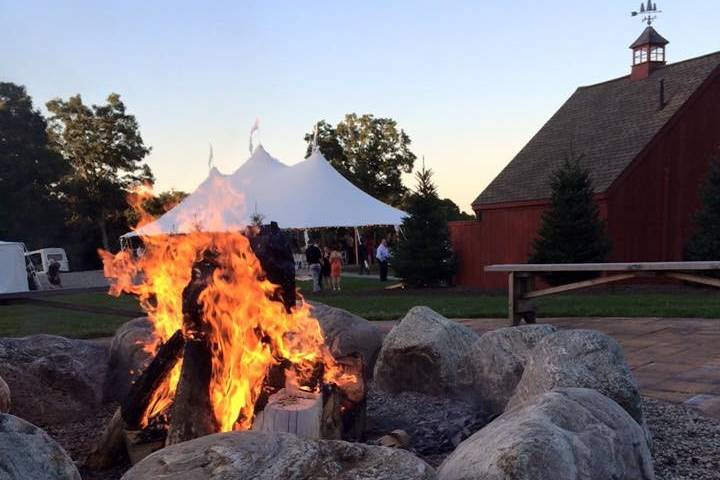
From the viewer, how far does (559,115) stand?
74.3 ft

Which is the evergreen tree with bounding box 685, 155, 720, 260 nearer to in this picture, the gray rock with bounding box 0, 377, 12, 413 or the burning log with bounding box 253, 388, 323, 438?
the burning log with bounding box 253, 388, 323, 438

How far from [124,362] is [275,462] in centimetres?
341

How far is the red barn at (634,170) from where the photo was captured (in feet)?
57.5

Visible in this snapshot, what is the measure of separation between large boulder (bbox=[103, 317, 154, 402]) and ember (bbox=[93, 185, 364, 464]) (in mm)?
1048

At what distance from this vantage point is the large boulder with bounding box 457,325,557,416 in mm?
4629

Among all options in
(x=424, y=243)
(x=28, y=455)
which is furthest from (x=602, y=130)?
(x=28, y=455)

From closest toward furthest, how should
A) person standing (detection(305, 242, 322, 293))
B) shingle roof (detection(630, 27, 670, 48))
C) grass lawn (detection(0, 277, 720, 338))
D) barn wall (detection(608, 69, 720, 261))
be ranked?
grass lawn (detection(0, 277, 720, 338)), barn wall (detection(608, 69, 720, 261)), person standing (detection(305, 242, 322, 293)), shingle roof (detection(630, 27, 670, 48))

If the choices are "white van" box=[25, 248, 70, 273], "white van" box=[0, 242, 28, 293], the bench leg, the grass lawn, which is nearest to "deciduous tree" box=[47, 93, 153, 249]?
"white van" box=[25, 248, 70, 273]

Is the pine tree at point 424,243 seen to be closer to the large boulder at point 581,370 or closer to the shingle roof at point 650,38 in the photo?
the shingle roof at point 650,38

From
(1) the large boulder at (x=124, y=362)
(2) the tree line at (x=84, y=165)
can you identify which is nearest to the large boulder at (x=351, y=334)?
(1) the large boulder at (x=124, y=362)

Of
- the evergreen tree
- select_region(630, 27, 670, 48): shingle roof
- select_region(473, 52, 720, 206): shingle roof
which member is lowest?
the evergreen tree

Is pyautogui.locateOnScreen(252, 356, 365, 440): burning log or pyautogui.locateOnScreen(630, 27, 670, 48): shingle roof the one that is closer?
pyautogui.locateOnScreen(252, 356, 365, 440): burning log

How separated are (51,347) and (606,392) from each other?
420cm

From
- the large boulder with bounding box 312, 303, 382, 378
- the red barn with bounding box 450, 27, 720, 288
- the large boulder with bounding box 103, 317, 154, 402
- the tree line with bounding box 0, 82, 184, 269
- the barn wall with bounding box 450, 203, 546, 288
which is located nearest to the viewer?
the large boulder with bounding box 103, 317, 154, 402
